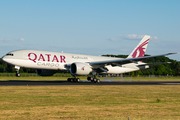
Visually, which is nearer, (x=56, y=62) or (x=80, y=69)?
(x=80, y=69)

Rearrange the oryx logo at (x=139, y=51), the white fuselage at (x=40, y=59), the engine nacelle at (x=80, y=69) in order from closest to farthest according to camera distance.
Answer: the white fuselage at (x=40, y=59)
the engine nacelle at (x=80, y=69)
the oryx logo at (x=139, y=51)

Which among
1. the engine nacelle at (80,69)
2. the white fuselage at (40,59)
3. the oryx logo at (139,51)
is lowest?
the engine nacelle at (80,69)

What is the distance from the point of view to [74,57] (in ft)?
137

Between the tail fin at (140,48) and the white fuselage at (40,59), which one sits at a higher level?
the tail fin at (140,48)

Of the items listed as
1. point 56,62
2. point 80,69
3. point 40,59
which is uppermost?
point 40,59

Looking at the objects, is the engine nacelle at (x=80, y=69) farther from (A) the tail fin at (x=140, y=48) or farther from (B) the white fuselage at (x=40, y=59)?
(A) the tail fin at (x=140, y=48)

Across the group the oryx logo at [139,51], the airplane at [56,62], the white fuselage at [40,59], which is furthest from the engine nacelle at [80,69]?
the oryx logo at [139,51]

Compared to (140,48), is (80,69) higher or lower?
lower

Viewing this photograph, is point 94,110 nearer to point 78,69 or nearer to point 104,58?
point 78,69

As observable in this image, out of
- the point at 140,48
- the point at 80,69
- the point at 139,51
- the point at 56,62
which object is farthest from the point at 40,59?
the point at 140,48

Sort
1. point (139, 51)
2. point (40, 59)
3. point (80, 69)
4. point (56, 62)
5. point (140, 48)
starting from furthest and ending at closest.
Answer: point (140, 48), point (139, 51), point (56, 62), point (80, 69), point (40, 59)

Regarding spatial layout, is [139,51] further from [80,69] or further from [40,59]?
[40,59]

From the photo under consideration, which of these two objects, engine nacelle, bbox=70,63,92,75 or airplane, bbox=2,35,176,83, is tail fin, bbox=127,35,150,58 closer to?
airplane, bbox=2,35,176,83

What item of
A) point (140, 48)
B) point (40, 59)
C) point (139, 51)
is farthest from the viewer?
point (140, 48)
